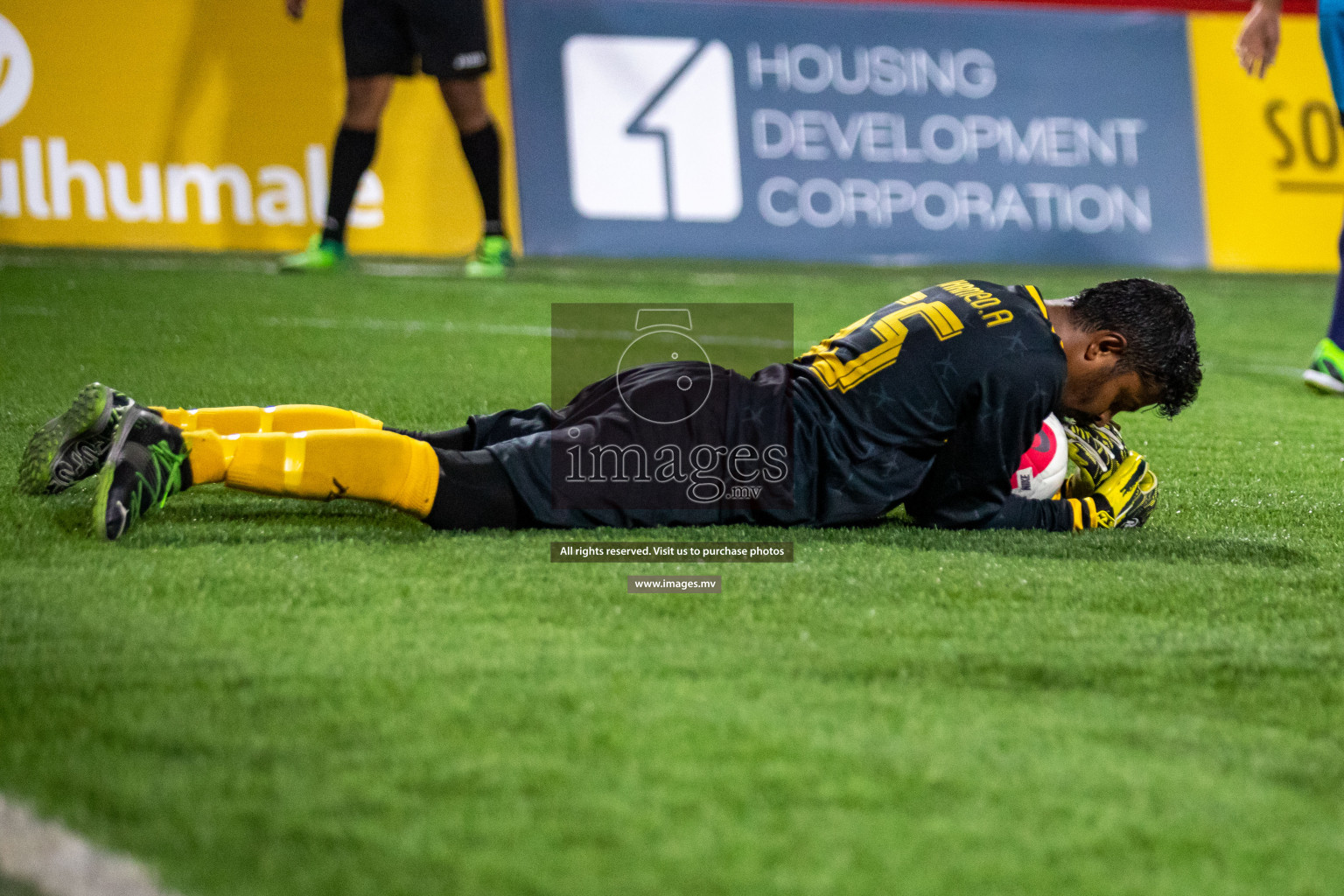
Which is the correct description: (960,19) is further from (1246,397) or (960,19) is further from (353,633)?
(353,633)

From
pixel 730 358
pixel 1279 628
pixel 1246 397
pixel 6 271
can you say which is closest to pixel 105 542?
pixel 1279 628

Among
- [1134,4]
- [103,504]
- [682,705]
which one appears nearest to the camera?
[682,705]

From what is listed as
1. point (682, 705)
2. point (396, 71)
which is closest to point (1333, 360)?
point (682, 705)

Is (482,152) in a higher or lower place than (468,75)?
lower

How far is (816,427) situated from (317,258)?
167 inches

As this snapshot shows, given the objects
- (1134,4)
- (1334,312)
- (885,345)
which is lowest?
(885,345)

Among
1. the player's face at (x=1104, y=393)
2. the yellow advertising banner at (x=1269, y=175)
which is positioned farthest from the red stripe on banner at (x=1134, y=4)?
the player's face at (x=1104, y=393)

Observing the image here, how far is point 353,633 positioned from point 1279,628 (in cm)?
127

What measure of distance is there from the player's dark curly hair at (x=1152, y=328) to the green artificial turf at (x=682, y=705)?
0.98 feet

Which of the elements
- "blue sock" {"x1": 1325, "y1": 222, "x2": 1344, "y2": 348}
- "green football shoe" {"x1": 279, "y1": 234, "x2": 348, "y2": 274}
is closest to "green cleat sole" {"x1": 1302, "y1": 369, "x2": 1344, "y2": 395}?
"blue sock" {"x1": 1325, "y1": 222, "x2": 1344, "y2": 348}

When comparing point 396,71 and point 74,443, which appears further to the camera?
point 396,71

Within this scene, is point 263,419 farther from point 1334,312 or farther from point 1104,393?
point 1334,312

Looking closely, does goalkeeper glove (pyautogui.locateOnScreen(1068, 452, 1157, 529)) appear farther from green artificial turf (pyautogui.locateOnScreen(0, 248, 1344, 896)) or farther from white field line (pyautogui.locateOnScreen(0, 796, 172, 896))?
white field line (pyautogui.locateOnScreen(0, 796, 172, 896))

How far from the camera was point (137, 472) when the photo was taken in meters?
2.14
